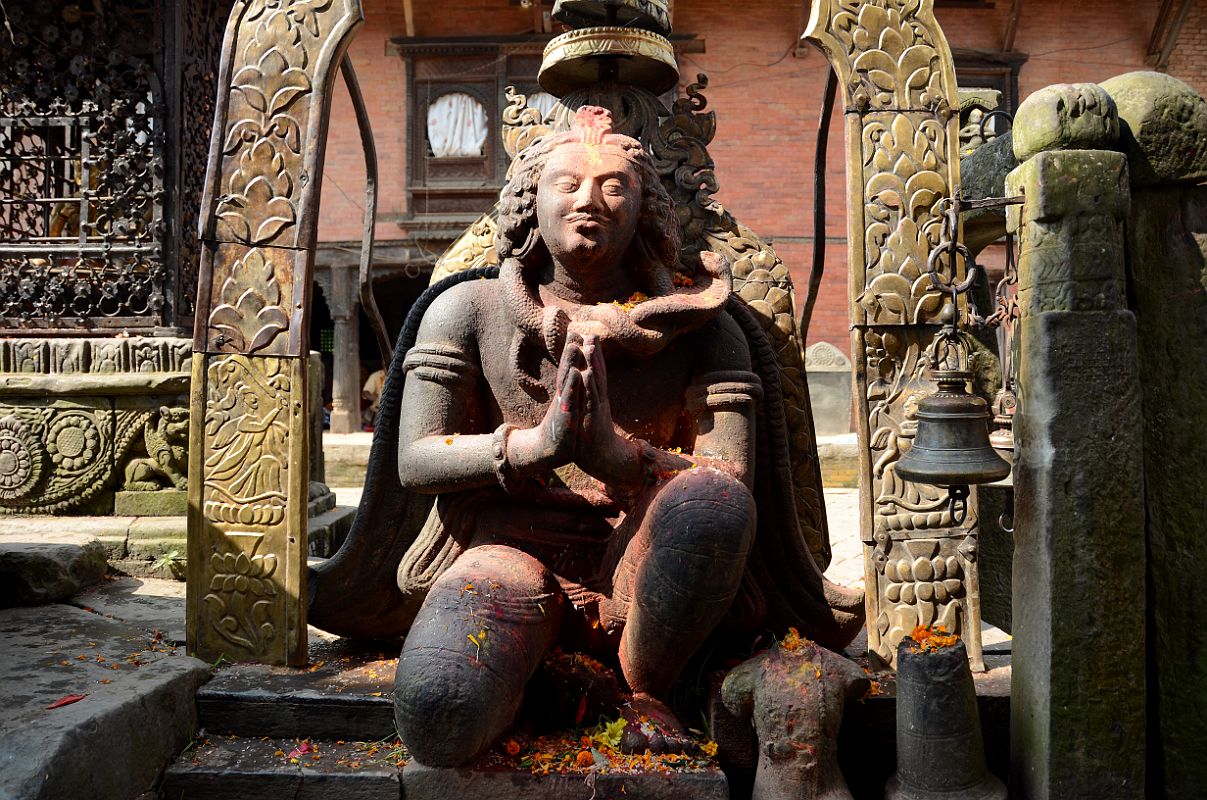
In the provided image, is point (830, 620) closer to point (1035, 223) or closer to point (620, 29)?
point (1035, 223)

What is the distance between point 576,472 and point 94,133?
5564 mm

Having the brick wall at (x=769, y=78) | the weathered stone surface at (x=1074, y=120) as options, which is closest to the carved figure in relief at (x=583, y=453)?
the weathered stone surface at (x=1074, y=120)

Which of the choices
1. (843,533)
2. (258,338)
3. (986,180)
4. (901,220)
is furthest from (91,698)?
(843,533)

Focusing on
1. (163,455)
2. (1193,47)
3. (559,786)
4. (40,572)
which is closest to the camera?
(559,786)

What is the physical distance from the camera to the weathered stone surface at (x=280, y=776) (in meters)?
2.62

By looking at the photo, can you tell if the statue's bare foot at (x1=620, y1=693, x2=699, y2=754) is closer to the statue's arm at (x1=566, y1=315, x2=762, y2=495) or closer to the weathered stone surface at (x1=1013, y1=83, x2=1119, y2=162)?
the statue's arm at (x1=566, y1=315, x2=762, y2=495)

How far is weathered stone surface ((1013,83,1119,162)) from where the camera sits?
246 cm

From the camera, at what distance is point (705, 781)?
2.51 meters

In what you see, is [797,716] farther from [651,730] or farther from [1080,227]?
[1080,227]

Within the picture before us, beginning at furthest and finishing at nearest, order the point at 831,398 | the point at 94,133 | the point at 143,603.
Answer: the point at 831,398, the point at 94,133, the point at 143,603

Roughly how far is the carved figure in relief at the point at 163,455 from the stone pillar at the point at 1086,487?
5.20 m

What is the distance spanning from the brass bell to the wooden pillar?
2.03 m

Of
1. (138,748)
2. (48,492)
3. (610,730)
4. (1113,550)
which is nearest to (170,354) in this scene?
(48,492)

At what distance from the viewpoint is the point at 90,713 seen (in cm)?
249
